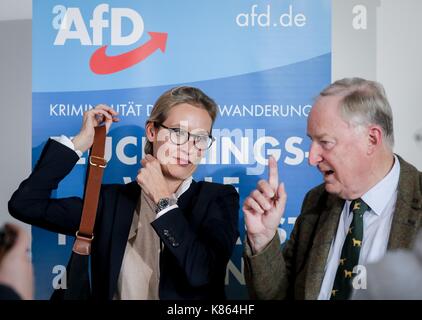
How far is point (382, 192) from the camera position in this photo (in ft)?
4.65

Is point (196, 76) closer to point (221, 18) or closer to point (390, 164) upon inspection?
point (221, 18)

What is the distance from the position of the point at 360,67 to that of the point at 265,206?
85 cm

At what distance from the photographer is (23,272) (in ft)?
4.83

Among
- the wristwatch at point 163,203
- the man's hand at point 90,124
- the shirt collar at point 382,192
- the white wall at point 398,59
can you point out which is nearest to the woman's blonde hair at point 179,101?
the man's hand at point 90,124

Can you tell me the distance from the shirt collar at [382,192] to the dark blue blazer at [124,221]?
0.40 m

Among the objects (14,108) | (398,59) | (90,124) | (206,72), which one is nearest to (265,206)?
(90,124)

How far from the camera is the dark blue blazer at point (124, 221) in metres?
1.47

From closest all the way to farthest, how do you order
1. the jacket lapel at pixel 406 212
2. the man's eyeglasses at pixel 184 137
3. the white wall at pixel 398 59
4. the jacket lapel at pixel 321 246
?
the jacket lapel at pixel 406 212 → the jacket lapel at pixel 321 246 → the man's eyeglasses at pixel 184 137 → the white wall at pixel 398 59

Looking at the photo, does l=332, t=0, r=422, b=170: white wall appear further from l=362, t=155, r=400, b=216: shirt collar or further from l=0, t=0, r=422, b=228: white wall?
l=362, t=155, r=400, b=216: shirt collar

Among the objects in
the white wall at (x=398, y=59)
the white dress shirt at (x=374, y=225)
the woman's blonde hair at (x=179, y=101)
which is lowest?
Result: the white dress shirt at (x=374, y=225)

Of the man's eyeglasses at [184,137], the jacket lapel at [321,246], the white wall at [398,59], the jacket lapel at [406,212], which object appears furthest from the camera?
the white wall at [398,59]

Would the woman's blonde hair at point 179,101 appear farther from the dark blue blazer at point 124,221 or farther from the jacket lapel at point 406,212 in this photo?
the jacket lapel at point 406,212

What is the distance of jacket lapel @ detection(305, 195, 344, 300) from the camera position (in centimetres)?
140

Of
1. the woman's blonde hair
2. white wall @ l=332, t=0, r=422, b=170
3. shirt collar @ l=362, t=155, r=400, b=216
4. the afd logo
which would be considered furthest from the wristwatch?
white wall @ l=332, t=0, r=422, b=170
